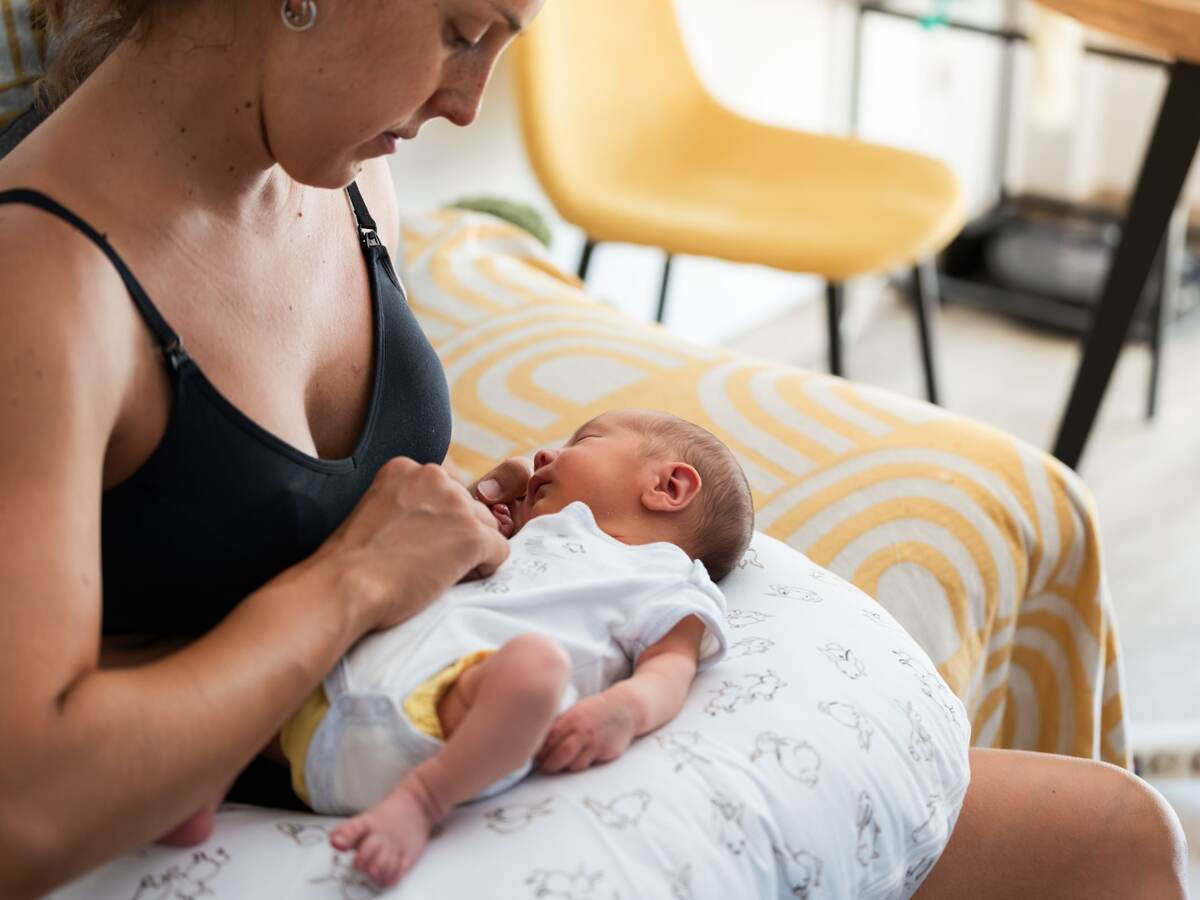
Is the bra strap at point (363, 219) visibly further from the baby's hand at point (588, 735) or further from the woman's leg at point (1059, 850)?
the woman's leg at point (1059, 850)

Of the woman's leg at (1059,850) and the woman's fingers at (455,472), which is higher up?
the woman's fingers at (455,472)

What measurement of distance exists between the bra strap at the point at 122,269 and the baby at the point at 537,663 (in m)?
0.22

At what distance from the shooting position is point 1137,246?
2.06m

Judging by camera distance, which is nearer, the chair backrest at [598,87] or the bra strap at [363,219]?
the bra strap at [363,219]

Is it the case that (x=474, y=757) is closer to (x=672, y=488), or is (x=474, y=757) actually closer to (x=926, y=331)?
(x=672, y=488)

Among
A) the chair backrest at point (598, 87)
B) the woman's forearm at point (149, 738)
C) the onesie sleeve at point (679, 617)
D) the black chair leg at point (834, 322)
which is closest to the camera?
the woman's forearm at point (149, 738)

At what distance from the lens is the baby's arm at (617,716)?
96 cm

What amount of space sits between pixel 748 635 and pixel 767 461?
0.39 m

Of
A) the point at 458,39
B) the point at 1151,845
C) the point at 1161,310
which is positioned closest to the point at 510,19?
the point at 458,39

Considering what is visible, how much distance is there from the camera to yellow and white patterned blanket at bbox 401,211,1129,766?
4.69ft

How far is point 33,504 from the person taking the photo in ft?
2.68

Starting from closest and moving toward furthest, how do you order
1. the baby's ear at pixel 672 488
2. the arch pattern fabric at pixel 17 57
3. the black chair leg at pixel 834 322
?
1. the baby's ear at pixel 672 488
2. the arch pattern fabric at pixel 17 57
3. the black chair leg at pixel 834 322

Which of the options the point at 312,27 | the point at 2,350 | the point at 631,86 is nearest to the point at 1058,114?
the point at 631,86

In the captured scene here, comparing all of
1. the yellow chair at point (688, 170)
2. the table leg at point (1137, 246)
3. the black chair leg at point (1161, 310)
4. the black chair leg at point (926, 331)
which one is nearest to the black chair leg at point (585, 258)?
the yellow chair at point (688, 170)
